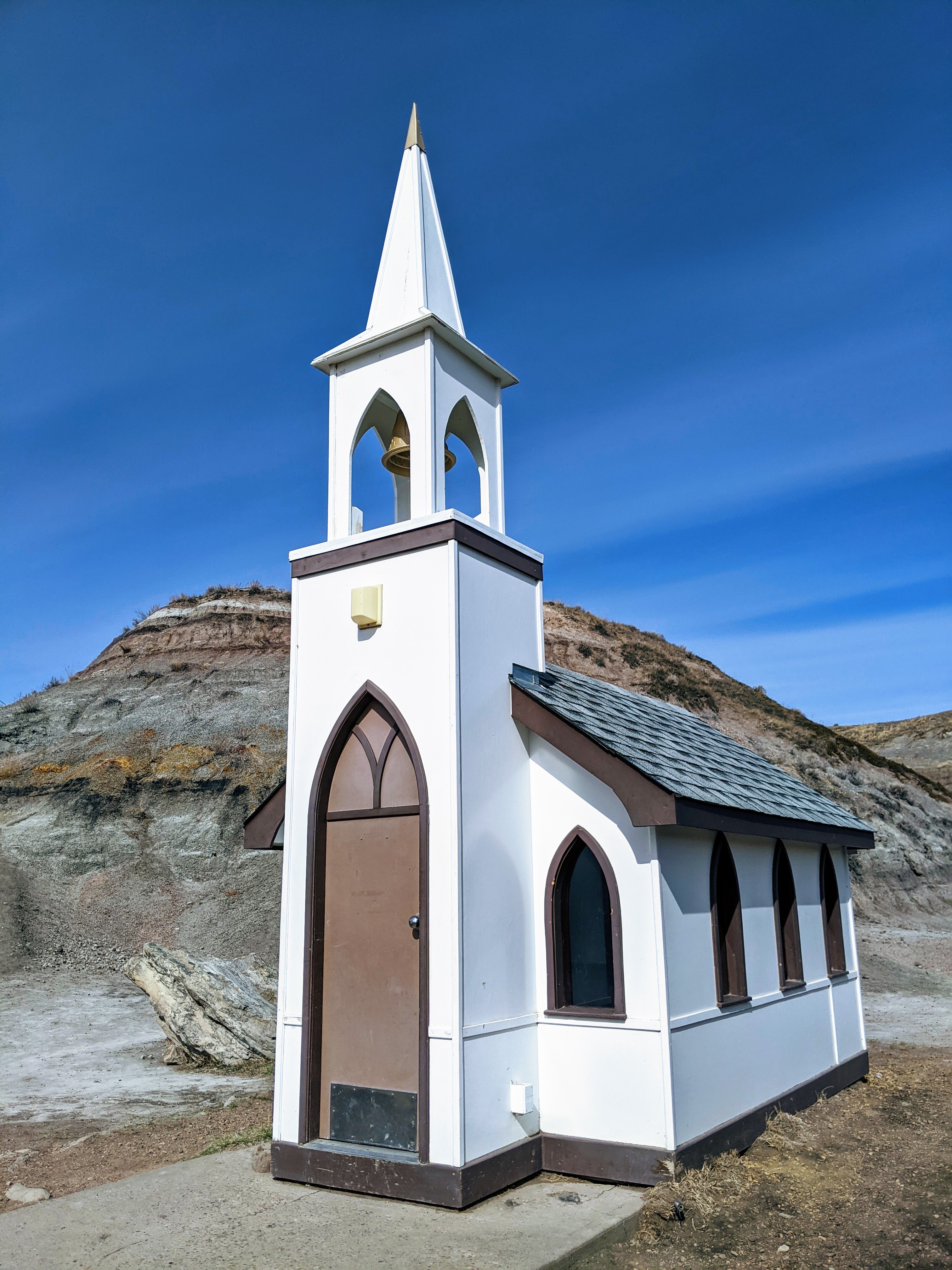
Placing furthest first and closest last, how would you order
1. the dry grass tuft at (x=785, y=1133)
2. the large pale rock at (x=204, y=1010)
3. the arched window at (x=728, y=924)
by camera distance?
the large pale rock at (x=204, y=1010) → the arched window at (x=728, y=924) → the dry grass tuft at (x=785, y=1133)

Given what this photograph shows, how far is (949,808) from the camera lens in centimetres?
3938

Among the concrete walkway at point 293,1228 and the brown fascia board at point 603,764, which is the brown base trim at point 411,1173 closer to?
the concrete walkway at point 293,1228

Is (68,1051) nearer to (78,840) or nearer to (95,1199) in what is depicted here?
(95,1199)

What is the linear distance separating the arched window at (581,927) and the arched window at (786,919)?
320cm

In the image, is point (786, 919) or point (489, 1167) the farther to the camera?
point (786, 919)

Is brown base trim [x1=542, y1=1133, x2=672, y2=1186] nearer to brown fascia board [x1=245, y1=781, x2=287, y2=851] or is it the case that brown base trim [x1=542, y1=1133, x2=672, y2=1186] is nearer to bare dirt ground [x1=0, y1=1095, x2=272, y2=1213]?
bare dirt ground [x1=0, y1=1095, x2=272, y2=1213]

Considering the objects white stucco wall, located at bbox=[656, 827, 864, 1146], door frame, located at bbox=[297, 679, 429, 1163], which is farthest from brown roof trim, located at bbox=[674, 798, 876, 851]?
door frame, located at bbox=[297, 679, 429, 1163]

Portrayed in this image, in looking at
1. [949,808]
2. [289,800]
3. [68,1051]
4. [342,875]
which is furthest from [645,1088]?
[949,808]

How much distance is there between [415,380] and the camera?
29.6 feet

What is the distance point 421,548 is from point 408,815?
2422mm

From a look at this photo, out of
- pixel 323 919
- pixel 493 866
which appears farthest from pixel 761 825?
pixel 323 919

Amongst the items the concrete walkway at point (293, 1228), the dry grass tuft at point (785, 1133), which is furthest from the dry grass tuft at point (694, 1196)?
the dry grass tuft at point (785, 1133)

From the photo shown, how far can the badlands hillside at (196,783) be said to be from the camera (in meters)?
25.3

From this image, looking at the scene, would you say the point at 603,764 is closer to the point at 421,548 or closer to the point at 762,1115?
the point at 421,548
